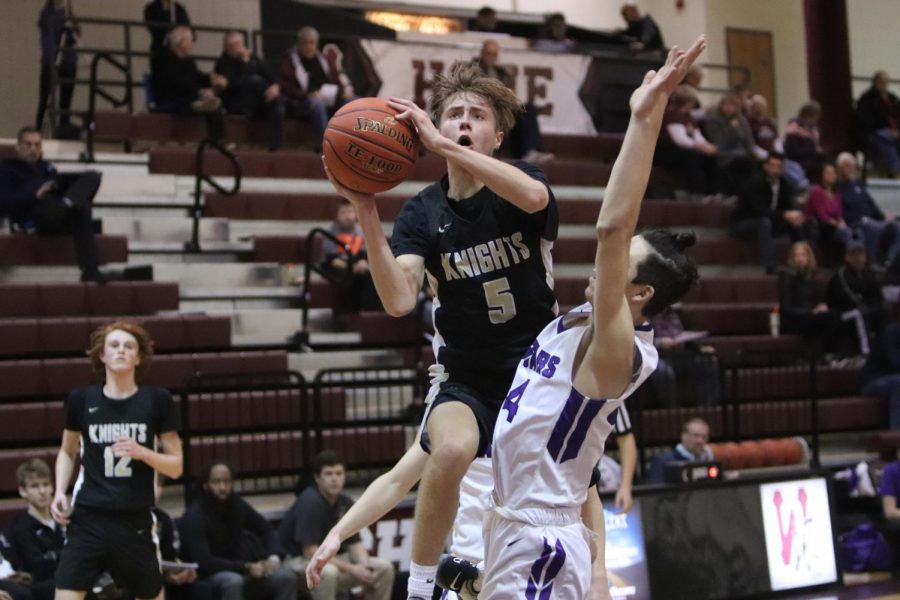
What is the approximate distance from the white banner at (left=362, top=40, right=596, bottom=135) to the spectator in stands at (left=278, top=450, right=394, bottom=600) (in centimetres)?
686

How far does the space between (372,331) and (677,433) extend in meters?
2.73

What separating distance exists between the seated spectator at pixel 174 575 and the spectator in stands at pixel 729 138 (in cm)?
910

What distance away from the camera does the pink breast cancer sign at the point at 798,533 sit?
8.79 meters

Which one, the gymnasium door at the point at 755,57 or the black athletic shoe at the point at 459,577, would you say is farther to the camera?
the gymnasium door at the point at 755,57

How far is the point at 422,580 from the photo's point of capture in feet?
12.9

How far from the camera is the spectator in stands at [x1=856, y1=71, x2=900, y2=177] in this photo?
1706 cm

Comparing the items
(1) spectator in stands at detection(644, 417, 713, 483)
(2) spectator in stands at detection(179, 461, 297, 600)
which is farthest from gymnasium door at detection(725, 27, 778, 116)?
(2) spectator in stands at detection(179, 461, 297, 600)

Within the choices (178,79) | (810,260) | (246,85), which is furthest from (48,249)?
(810,260)

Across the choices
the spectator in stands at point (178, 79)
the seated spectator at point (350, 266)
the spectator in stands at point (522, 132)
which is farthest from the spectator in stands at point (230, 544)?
the spectator in stands at point (522, 132)

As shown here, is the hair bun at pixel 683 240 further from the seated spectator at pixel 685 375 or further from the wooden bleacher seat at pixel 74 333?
the seated spectator at pixel 685 375

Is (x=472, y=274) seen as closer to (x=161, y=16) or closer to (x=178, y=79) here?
(x=178, y=79)

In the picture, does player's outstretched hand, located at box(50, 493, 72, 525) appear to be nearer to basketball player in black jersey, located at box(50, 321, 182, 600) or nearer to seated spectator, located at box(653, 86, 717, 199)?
basketball player in black jersey, located at box(50, 321, 182, 600)

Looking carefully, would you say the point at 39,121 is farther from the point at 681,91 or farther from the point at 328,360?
the point at 681,91

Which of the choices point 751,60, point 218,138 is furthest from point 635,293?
point 751,60
